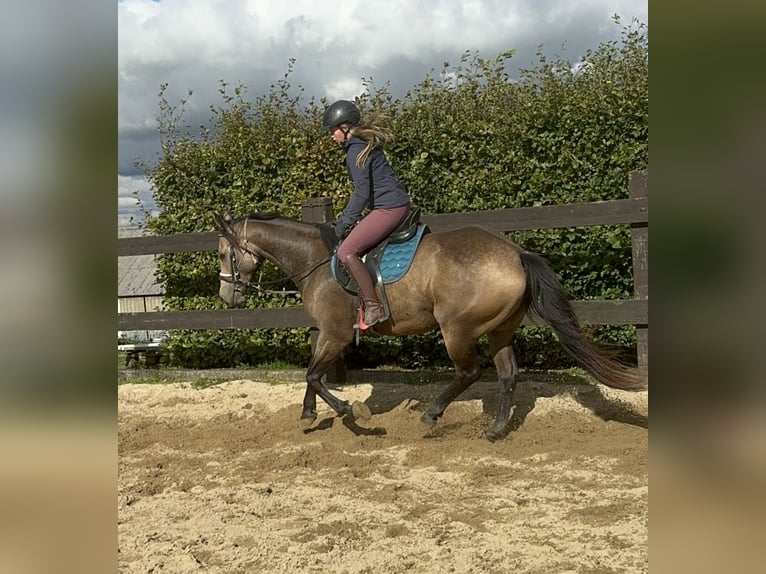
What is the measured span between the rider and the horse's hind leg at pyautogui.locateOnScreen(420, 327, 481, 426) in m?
0.57

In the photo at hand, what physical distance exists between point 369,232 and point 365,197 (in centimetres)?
29

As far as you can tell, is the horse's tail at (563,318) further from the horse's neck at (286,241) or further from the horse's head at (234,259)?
the horse's head at (234,259)

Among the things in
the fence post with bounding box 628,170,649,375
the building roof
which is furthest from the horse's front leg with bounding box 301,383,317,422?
the building roof

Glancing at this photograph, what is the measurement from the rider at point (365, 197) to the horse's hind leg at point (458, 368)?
0.57 meters

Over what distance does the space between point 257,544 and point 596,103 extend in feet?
17.6

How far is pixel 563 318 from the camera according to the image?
4.96 m

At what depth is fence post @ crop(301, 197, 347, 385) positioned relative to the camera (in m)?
7.23

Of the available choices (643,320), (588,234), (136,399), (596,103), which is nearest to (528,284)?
(643,320)

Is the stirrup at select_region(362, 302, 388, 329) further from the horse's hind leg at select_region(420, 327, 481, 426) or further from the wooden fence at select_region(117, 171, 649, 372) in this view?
the wooden fence at select_region(117, 171, 649, 372)

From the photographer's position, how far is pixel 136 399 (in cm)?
698

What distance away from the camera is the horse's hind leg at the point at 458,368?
510cm

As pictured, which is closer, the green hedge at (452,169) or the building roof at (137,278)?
the green hedge at (452,169)

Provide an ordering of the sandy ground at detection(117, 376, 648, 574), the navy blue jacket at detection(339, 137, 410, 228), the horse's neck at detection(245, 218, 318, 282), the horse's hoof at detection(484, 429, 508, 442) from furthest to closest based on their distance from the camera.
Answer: the horse's neck at detection(245, 218, 318, 282), the navy blue jacket at detection(339, 137, 410, 228), the horse's hoof at detection(484, 429, 508, 442), the sandy ground at detection(117, 376, 648, 574)

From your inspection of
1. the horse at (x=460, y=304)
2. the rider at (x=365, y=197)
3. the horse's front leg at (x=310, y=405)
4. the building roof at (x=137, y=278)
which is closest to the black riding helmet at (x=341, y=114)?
the rider at (x=365, y=197)
